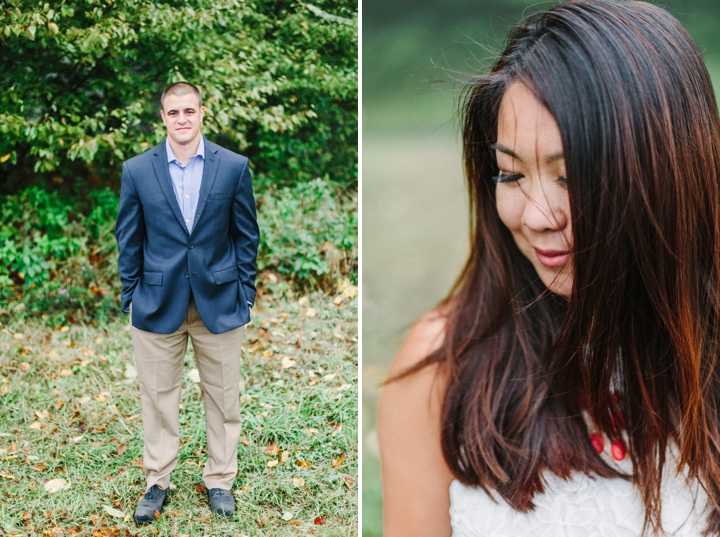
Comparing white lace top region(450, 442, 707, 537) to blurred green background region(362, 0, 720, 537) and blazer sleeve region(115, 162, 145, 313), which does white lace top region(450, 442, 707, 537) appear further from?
blazer sleeve region(115, 162, 145, 313)

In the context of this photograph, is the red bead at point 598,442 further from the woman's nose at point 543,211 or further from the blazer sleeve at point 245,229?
the blazer sleeve at point 245,229

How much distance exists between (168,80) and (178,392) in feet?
7.32

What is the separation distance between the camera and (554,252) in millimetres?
1248

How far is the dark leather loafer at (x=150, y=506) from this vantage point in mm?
2299

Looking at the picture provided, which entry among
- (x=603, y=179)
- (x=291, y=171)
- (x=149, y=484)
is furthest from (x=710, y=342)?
(x=291, y=171)

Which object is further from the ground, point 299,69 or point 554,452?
point 299,69

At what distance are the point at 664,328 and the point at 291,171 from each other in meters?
3.28

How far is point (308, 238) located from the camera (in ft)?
13.3

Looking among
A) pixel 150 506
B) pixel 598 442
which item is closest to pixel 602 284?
pixel 598 442

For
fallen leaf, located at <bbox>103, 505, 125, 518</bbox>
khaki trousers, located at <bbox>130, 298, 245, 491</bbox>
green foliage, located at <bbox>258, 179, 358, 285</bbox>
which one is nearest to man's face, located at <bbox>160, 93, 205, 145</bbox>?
khaki trousers, located at <bbox>130, 298, 245, 491</bbox>

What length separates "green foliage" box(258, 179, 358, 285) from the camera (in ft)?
13.1

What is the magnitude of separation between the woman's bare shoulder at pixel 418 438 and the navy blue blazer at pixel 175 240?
88 cm

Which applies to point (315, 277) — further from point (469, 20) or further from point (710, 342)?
point (710, 342)

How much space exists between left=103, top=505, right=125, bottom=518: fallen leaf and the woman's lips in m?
1.92
